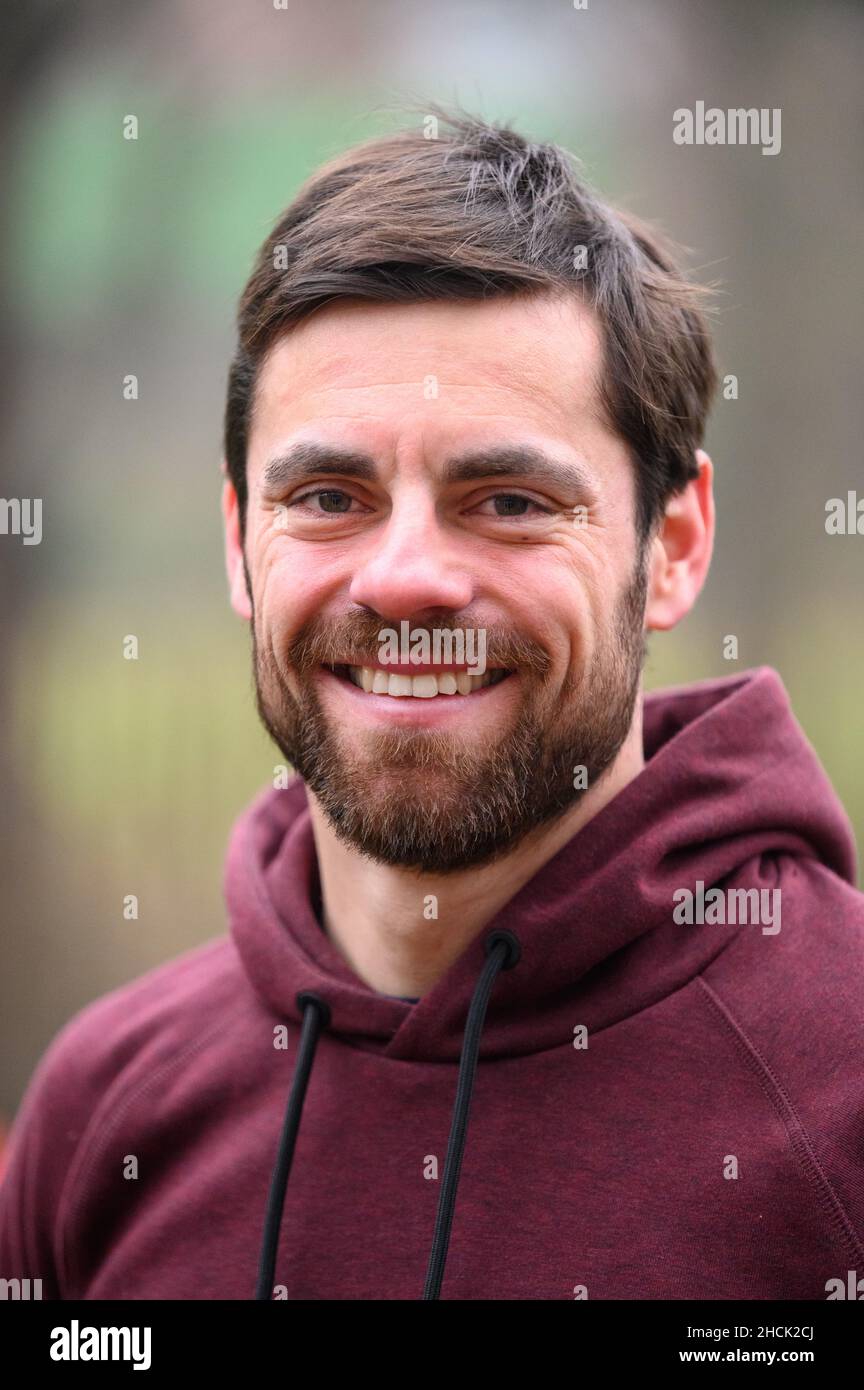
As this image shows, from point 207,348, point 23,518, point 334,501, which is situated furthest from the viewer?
point 23,518

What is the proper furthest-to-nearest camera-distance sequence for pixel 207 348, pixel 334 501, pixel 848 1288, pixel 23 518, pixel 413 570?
pixel 23 518 < pixel 207 348 < pixel 334 501 < pixel 413 570 < pixel 848 1288

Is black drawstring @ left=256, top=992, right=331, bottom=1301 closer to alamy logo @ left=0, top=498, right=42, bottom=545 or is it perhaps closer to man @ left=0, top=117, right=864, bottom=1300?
man @ left=0, top=117, right=864, bottom=1300

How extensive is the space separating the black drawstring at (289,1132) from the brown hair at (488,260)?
0.62m

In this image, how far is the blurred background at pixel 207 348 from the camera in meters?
4.27

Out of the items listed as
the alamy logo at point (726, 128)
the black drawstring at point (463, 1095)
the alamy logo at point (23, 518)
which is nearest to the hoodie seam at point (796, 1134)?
the black drawstring at point (463, 1095)

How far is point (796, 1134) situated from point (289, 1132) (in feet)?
1.78

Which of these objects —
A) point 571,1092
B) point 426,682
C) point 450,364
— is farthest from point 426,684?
point 571,1092

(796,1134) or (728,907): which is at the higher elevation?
(728,907)

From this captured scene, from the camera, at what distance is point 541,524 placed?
1473mm

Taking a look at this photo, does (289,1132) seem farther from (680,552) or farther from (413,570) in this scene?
(680,552)

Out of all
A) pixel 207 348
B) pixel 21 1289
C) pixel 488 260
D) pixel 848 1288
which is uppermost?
pixel 207 348
